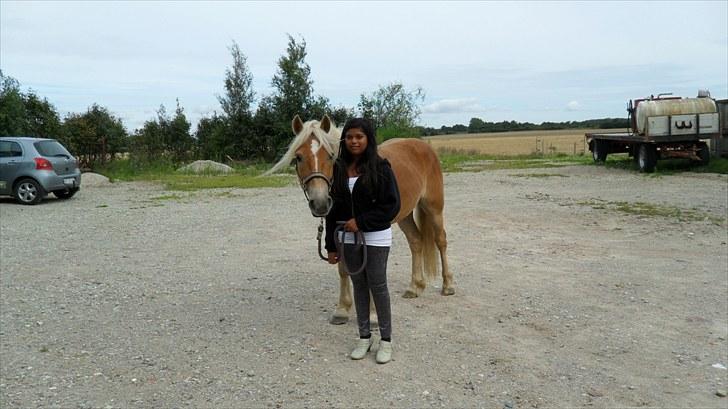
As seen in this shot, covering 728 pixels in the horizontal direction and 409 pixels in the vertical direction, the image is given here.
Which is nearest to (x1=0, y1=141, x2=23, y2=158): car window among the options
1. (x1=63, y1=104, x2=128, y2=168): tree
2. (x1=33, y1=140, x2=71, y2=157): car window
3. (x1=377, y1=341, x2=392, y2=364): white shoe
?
(x1=33, y1=140, x2=71, y2=157): car window

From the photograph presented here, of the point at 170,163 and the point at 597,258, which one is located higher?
the point at 170,163

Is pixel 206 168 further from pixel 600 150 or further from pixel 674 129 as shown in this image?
pixel 674 129

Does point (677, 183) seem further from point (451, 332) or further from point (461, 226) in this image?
point (451, 332)

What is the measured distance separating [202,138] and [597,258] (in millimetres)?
27315

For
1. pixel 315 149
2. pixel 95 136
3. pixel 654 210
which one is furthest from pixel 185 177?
pixel 315 149

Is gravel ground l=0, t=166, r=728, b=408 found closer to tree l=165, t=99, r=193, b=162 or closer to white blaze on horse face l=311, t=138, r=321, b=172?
white blaze on horse face l=311, t=138, r=321, b=172

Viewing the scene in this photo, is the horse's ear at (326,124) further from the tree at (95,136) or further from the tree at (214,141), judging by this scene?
the tree at (214,141)

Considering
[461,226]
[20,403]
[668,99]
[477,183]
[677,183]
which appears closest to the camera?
[20,403]

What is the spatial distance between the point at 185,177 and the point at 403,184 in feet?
57.8

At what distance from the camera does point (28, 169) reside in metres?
12.9

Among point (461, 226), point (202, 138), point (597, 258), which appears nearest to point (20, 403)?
point (597, 258)

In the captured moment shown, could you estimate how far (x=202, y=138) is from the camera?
31.1 metres

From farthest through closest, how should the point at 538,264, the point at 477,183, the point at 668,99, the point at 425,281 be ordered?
the point at 668,99, the point at 477,183, the point at 538,264, the point at 425,281

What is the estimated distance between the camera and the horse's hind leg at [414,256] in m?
5.45
